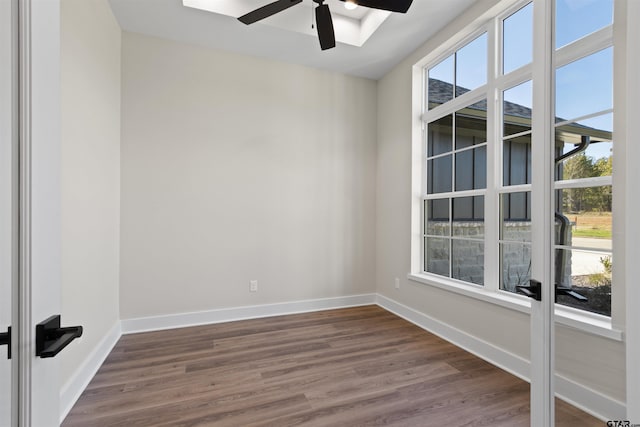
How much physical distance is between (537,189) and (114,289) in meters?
3.31

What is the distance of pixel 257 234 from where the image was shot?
134 inches

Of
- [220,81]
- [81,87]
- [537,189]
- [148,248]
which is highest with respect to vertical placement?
[220,81]

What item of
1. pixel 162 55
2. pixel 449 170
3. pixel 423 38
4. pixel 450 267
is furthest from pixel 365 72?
pixel 450 267

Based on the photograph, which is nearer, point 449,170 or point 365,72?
point 449,170

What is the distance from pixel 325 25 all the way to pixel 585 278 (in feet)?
7.10

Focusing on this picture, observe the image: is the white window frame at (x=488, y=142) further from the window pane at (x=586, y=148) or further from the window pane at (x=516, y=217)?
the window pane at (x=586, y=148)

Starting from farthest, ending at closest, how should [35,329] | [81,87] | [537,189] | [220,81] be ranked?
[220,81] → [81,87] → [537,189] → [35,329]

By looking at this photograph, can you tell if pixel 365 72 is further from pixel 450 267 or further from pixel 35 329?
pixel 35 329

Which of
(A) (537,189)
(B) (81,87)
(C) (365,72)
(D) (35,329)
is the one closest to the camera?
(D) (35,329)

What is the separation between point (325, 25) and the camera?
7.11 ft

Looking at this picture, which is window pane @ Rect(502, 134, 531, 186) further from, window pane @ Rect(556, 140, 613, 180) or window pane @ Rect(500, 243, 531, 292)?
window pane @ Rect(556, 140, 613, 180)

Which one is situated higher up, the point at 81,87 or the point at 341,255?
the point at 81,87

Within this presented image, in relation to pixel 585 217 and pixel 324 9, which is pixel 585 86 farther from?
pixel 324 9

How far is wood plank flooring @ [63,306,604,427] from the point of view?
5.69 ft
